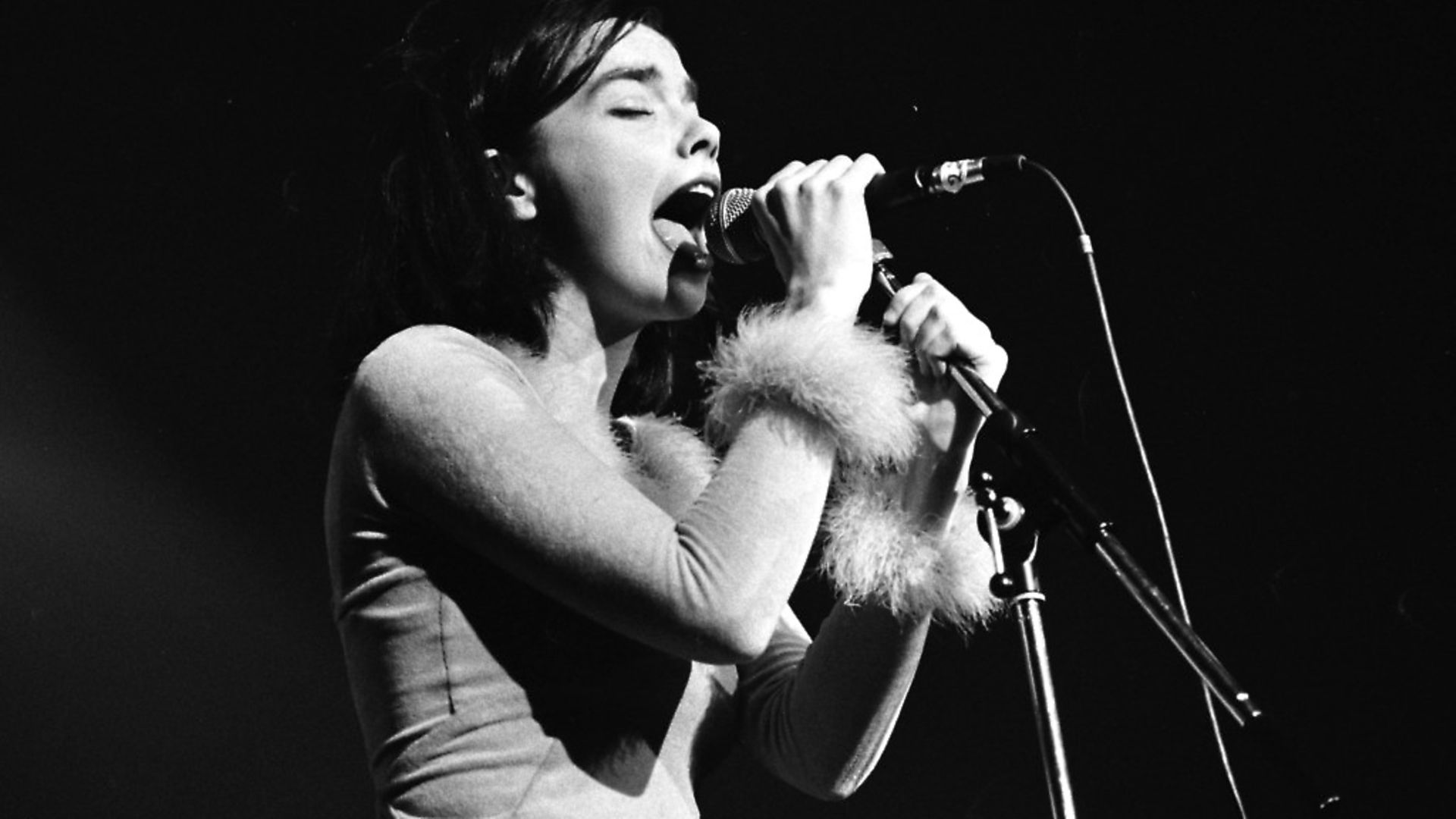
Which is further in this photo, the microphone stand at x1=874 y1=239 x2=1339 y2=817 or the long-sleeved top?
the long-sleeved top

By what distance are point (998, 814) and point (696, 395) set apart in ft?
3.09

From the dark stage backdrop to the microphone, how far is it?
0.99m

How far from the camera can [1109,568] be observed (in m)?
1.12

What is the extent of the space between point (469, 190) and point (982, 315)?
4.20 feet

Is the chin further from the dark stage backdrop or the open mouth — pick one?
the dark stage backdrop

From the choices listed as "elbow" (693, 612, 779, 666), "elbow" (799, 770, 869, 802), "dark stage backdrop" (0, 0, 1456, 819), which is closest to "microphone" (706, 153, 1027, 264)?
"elbow" (693, 612, 779, 666)

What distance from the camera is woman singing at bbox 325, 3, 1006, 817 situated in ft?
4.08

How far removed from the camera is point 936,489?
1504 mm

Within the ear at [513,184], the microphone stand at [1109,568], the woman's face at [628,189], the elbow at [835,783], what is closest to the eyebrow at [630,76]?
the woman's face at [628,189]

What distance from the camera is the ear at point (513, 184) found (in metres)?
1.66

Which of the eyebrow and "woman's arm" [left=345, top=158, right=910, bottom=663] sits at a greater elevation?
the eyebrow

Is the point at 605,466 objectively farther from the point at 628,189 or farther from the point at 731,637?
the point at 628,189

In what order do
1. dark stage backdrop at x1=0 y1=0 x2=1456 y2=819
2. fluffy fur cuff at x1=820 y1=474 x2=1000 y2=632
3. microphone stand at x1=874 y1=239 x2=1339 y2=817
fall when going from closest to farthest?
microphone stand at x1=874 y1=239 x2=1339 y2=817 → fluffy fur cuff at x1=820 y1=474 x2=1000 y2=632 → dark stage backdrop at x1=0 y1=0 x2=1456 y2=819

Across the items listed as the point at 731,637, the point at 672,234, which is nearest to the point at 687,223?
the point at 672,234
